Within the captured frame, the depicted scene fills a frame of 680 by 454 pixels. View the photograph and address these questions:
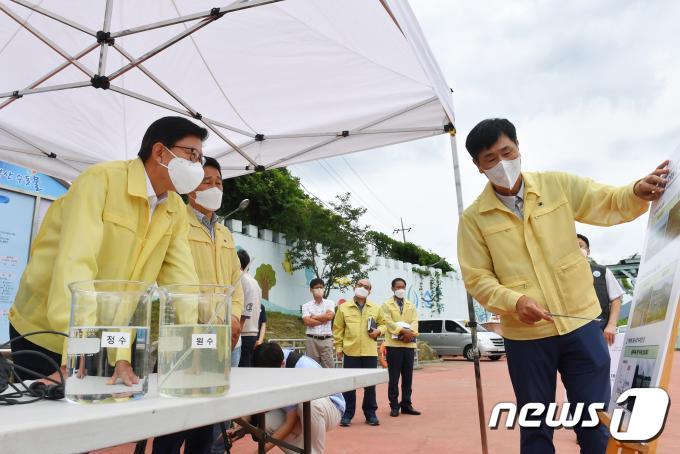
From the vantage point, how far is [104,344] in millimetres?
974

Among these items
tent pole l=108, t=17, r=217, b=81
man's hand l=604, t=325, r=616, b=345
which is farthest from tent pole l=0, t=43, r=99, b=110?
man's hand l=604, t=325, r=616, b=345

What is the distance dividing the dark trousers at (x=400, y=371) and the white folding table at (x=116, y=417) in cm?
609

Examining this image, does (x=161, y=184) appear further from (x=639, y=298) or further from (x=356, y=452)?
(x=356, y=452)

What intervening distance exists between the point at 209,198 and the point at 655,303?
2358mm

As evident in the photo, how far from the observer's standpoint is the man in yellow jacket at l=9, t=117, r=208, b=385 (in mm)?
1405

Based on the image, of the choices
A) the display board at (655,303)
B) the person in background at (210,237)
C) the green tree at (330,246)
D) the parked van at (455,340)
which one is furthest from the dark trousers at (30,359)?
the green tree at (330,246)

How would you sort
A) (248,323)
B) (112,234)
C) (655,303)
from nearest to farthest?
Answer: (655,303) → (112,234) → (248,323)

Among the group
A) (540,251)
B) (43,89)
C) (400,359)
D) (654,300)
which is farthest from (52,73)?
(400,359)

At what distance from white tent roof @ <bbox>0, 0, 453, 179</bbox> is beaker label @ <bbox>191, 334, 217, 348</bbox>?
251cm

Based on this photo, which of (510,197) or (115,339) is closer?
(115,339)

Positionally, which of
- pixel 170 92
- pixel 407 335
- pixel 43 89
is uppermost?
pixel 170 92

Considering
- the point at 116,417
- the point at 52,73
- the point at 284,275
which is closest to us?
the point at 116,417

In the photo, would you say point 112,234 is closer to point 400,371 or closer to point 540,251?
point 540,251

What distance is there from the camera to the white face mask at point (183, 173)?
196cm
